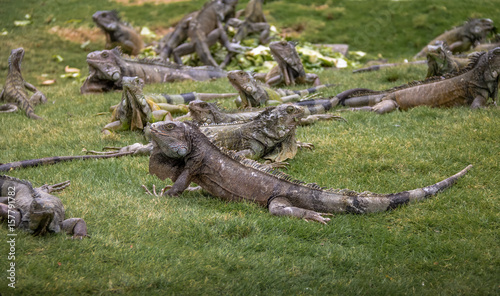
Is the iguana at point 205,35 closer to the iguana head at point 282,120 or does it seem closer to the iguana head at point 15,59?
the iguana head at point 15,59

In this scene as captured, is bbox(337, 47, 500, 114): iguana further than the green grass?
Yes

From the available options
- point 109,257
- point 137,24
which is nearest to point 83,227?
point 109,257

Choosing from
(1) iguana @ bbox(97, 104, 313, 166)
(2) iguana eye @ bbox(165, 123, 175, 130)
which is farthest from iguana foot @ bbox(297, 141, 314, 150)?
(2) iguana eye @ bbox(165, 123, 175, 130)

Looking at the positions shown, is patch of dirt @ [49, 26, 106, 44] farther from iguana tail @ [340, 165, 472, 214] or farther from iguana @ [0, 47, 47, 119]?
iguana tail @ [340, 165, 472, 214]

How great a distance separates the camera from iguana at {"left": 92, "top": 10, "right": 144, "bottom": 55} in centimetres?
1395

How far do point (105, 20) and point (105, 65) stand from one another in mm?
4283

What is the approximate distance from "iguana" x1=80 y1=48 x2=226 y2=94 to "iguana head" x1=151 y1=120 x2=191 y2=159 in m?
5.91

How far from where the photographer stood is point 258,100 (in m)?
8.27

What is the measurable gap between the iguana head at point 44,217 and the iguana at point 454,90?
5728 mm

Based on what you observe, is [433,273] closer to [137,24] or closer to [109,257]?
[109,257]

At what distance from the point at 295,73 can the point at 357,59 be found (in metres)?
4.70

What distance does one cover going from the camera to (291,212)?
15.0 feet

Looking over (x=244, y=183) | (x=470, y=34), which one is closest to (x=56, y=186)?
(x=244, y=183)

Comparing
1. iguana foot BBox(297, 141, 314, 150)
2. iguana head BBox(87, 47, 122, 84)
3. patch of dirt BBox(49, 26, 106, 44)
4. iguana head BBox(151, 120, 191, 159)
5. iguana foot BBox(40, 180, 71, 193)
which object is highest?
iguana head BBox(151, 120, 191, 159)
